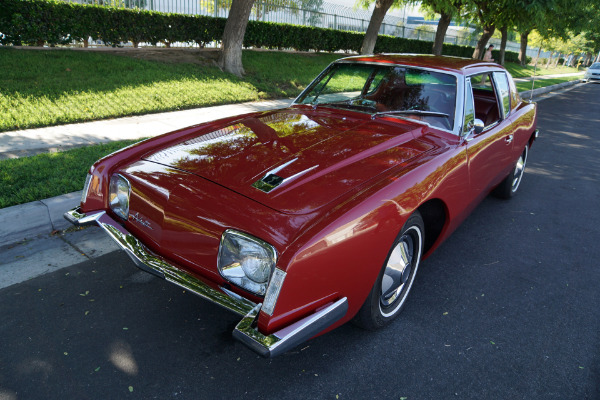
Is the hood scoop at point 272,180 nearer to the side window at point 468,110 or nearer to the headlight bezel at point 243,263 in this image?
the headlight bezel at point 243,263

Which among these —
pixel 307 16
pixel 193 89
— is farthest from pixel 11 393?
pixel 307 16

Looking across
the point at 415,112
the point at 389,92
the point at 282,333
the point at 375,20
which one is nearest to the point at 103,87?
the point at 389,92

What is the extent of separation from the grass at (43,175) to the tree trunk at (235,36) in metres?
6.57

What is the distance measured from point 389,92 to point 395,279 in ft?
5.82

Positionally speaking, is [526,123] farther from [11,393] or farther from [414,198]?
[11,393]

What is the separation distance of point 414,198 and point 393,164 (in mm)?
292

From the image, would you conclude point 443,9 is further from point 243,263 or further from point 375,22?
point 243,263

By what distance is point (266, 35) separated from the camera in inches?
578

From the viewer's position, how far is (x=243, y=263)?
6.95 feet

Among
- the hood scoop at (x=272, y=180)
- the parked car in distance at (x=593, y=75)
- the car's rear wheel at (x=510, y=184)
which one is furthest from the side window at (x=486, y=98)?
the parked car in distance at (x=593, y=75)

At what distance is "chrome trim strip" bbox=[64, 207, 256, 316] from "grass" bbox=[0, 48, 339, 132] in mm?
4520

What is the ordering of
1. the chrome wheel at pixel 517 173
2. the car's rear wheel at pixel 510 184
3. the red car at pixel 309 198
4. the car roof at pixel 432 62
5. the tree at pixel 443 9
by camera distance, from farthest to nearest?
1. the tree at pixel 443 9
2. the chrome wheel at pixel 517 173
3. the car's rear wheel at pixel 510 184
4. the car roof at pixel 432 62
5. the red car at pixel 309 198

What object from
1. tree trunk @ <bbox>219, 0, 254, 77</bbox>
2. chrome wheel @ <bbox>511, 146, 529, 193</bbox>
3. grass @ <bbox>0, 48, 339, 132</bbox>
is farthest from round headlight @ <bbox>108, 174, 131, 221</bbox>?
tree trunk @ <bbox>219, 0, 254, 77</bbox>

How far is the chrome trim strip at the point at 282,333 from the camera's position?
1.83m
